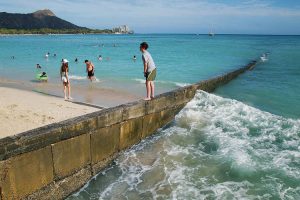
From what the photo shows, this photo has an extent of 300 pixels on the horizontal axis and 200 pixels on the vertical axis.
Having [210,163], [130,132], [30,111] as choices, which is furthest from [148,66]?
[30,111]

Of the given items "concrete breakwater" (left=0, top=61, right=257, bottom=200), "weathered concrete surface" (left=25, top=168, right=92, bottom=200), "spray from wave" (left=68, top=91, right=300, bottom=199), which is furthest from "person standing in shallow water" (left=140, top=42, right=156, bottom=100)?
"weathered concrete surface" (left=25, top=168, right=92, bottom=200)

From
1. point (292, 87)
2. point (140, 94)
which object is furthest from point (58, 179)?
point (292, 87)

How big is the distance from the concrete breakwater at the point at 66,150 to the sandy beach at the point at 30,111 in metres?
2.16

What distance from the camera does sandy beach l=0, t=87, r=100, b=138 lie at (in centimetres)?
917

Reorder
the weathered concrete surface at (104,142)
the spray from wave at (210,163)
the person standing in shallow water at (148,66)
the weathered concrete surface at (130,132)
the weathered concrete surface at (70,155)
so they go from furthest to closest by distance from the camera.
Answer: the person standing in shallow water at (148,66) < the weathered concrete surface at (130,132) < the weathered concrete surface at (104,142) < the spray from wave at (210,163) < the weathered concrete surface at (70,155)

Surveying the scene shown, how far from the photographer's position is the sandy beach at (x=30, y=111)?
9172mm

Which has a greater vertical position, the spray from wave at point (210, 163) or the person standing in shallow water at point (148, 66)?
the person standing in shallow water at point (148, 66)

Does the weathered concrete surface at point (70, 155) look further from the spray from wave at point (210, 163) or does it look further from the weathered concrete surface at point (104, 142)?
the spray from wave at point (210, 163)

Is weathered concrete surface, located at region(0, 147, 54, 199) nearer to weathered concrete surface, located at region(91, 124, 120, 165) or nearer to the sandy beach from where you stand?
weathered concrete surface, located at region(91, 124, 120, 165)

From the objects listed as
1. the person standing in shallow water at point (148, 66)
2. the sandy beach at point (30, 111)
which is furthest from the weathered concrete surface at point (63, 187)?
the person standing in shallow water at point (148, 66)

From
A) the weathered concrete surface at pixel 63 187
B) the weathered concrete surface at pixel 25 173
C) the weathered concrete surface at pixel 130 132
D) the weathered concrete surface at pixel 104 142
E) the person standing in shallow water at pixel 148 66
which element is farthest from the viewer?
the person standing in shallow water at pixel 148 66

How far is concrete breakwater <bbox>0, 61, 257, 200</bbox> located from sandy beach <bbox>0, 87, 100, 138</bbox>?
7.08ft

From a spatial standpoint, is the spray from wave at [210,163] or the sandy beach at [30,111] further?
the sandy beach at [30,111]

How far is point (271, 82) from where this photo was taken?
24.2 meters
